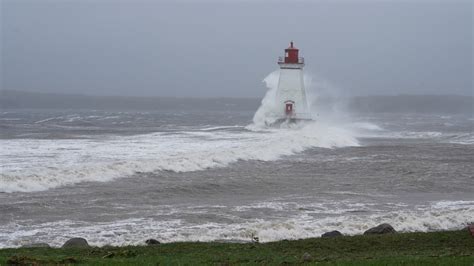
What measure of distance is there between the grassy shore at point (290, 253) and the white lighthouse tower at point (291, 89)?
43.1 metres

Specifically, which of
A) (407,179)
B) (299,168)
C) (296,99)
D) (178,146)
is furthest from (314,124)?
(407,179)

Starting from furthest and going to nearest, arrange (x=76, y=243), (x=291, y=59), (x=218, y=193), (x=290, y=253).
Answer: (x=291, y=59)
(x=218, y=193)
(x=76, y=243)
(x=290, y=253)

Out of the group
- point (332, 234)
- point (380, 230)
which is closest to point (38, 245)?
point (332, 234)

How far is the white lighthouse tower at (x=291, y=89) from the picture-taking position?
186 feet

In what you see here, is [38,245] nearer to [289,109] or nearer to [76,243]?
[76,243]

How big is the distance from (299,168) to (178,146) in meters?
10.8

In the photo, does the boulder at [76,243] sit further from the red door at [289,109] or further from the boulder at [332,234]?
the red door at [289,109]

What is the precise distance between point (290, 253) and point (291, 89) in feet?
149

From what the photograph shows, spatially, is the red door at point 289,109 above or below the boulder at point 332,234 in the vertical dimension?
above

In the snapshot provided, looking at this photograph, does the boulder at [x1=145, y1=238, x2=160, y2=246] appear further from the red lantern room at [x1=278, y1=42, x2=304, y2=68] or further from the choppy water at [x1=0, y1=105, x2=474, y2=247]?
the red lantern room at [x1=278, y1=42, x2=304, y2=68]

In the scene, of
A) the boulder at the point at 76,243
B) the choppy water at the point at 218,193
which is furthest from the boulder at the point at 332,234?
the boulder at the point at 76,243

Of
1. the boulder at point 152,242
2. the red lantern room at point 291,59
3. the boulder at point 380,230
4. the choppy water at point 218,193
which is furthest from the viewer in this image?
the red lantern room at point 291,59

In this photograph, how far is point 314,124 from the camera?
191 feet

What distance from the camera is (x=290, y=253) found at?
1212 cm
